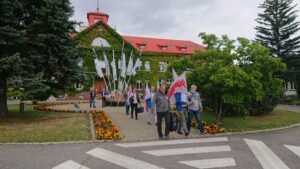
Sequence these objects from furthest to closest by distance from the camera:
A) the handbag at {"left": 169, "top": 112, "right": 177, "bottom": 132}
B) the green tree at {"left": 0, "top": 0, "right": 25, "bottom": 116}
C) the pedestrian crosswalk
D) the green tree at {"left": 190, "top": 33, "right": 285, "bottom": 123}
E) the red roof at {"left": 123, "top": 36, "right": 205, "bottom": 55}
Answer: the red roof at {"left": 123, "top": 36, "right": 205, "bottom": 55} → the green tree at {"left": 0, "top": 0, "right": 25, "bottom": 116} → the green tree at {"left": 190, "top": 33, "right": 285, "bottom": 123} → the handbag at {"left": 169, "top": 112, "right": 177, "bottom": 132} → the pedestrian crosswalk

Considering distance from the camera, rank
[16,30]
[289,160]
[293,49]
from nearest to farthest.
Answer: [289,160] → [16,30] → [293,49]

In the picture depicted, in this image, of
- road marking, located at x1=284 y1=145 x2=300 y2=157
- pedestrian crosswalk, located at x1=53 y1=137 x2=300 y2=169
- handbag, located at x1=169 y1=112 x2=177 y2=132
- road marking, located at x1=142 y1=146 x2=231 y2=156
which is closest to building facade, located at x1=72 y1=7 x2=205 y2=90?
handbag, located at x1=169 y1=112 x2=177 y2=132

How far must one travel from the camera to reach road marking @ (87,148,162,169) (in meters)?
6.80

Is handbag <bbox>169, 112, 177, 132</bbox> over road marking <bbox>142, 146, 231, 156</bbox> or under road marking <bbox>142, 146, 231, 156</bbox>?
over

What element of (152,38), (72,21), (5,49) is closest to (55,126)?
(5,49)

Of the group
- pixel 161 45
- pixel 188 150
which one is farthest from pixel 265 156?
pixel 161 45

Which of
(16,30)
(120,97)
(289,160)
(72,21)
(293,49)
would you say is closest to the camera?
(289,160)

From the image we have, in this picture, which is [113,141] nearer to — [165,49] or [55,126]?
[55,126]

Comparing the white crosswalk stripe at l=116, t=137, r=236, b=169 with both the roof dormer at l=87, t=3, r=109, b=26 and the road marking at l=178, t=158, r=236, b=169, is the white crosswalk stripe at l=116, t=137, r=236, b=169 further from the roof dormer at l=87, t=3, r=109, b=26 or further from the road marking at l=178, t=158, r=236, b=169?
the roof dormer at l=87, t=3, r=109, b=26

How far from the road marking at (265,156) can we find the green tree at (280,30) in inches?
1373

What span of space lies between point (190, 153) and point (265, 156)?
6.25 feet

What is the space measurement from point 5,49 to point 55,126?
5.21m

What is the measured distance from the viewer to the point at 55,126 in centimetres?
1281

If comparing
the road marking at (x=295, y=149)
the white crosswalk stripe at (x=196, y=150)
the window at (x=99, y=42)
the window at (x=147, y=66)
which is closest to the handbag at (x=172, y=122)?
the white crosswalk stripe at (x=196, y=150)
